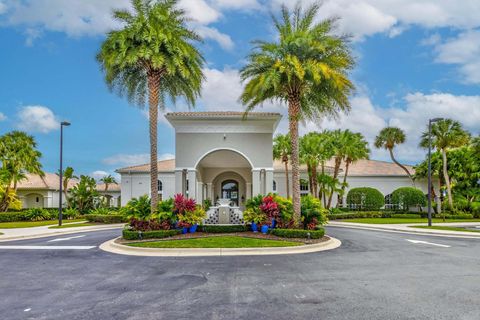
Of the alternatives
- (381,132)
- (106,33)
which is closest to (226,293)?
(106,33)

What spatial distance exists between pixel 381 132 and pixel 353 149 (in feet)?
34.0

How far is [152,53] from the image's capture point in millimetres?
15953

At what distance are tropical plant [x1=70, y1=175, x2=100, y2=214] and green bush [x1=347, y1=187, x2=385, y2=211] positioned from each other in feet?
91.6

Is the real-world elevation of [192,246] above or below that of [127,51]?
below

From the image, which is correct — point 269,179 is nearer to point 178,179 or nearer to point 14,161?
point 178,179

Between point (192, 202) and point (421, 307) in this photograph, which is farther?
point (192, 202)

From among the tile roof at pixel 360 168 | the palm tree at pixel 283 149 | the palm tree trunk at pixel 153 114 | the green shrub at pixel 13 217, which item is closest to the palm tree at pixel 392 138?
the tile roof at pixel 360 168

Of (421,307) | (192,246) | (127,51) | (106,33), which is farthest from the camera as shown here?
(106,33)

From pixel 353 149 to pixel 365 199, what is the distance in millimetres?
6367

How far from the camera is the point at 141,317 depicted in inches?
240

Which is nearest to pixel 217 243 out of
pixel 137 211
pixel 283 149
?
pixel 137 211

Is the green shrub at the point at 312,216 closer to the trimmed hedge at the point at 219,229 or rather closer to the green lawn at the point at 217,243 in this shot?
the green lawn at the point at 217,243

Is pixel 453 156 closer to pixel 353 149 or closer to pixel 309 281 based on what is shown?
A: pixel 353 149

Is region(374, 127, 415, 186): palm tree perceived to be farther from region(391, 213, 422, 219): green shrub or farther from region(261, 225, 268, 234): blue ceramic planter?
region(261, 225, 268, 234): blue ceramic planter
